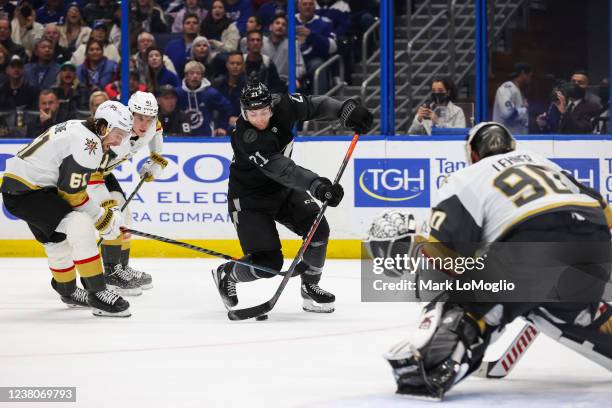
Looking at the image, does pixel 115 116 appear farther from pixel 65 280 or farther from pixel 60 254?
pixel 65 280

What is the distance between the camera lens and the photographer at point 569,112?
24.7ft

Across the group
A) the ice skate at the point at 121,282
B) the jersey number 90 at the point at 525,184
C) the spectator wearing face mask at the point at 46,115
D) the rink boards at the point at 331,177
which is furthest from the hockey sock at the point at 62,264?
the spectator wearing face mask at the point at 46,115

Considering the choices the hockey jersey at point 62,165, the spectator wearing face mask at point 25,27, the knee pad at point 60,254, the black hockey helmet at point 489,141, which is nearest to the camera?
the black hockey helmet at point 489,141

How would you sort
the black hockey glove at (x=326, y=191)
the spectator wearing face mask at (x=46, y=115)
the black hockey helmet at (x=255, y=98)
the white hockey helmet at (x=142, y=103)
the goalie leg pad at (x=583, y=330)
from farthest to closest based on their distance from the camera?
the spectator wearing face mask at (x=46, y=115), the white hockey helmet at (x=142, y=103), the black hockey helmet at (x=255, y=98), the black hockey glove at (x=326, y=191), the goalie leg pad at (x=583, y=330)

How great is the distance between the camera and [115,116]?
17.5ft

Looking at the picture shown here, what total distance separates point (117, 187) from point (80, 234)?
1124 mm

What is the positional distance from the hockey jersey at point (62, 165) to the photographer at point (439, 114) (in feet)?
10.1

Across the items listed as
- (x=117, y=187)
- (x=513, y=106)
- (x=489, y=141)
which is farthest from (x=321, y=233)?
(x=513, y=106)

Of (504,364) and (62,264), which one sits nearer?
(504,364)

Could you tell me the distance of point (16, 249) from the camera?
823cm

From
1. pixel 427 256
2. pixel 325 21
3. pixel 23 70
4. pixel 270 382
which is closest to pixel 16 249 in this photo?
pixel 23 70

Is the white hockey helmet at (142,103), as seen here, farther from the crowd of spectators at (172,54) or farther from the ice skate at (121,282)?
the crowd of spectators at (172,54)

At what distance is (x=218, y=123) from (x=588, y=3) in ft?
11.5

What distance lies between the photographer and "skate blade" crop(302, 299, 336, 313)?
5.44 metres
